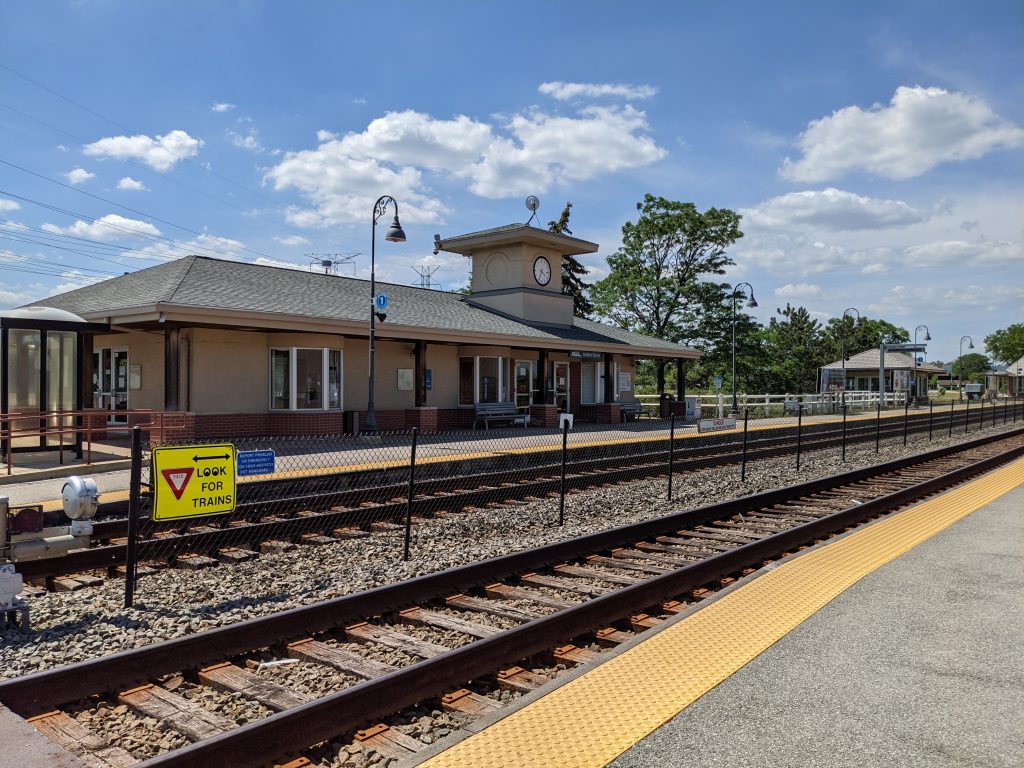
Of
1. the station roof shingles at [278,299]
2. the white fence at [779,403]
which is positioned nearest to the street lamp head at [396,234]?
the station roof shingles at [278,299]

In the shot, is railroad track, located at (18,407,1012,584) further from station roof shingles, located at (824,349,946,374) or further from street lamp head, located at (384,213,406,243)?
station roof shingles, located at (824,349,946,374)

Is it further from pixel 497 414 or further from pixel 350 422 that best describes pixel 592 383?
pixel 350 422

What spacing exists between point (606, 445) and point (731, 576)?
10956mm

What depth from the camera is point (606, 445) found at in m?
18.9

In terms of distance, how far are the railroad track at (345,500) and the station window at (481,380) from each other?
7.69 meters

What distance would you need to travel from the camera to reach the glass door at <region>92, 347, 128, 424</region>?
2205cm

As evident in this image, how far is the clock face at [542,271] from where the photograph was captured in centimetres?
3119

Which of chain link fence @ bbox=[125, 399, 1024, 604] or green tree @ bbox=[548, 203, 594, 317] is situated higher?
green tree @ bbox=[548, 203, 594, 317]

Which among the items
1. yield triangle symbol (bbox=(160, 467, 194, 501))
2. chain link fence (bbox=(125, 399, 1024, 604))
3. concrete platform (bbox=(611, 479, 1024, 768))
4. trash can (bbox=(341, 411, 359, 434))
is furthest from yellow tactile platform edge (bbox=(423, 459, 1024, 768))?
trash can (bbox=(341, 411, 359, 434))

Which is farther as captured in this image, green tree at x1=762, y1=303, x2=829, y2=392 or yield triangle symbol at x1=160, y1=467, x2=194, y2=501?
green tree at x1=762, y1=303, x2=829, y2=392

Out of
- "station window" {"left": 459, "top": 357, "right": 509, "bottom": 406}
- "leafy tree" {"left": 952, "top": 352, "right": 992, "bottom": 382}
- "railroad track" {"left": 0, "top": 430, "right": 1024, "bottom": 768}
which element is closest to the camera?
"railroad track" {"left": 0, "top": 430, "right": 1024, "bottom": 768}

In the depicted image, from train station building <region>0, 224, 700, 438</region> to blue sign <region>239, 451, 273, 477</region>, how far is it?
8295 millimetres

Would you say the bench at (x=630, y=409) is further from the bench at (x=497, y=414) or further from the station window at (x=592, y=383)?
the bench at (x=497, y=414)

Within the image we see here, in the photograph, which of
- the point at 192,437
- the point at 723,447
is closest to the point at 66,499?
the point at 192,437
